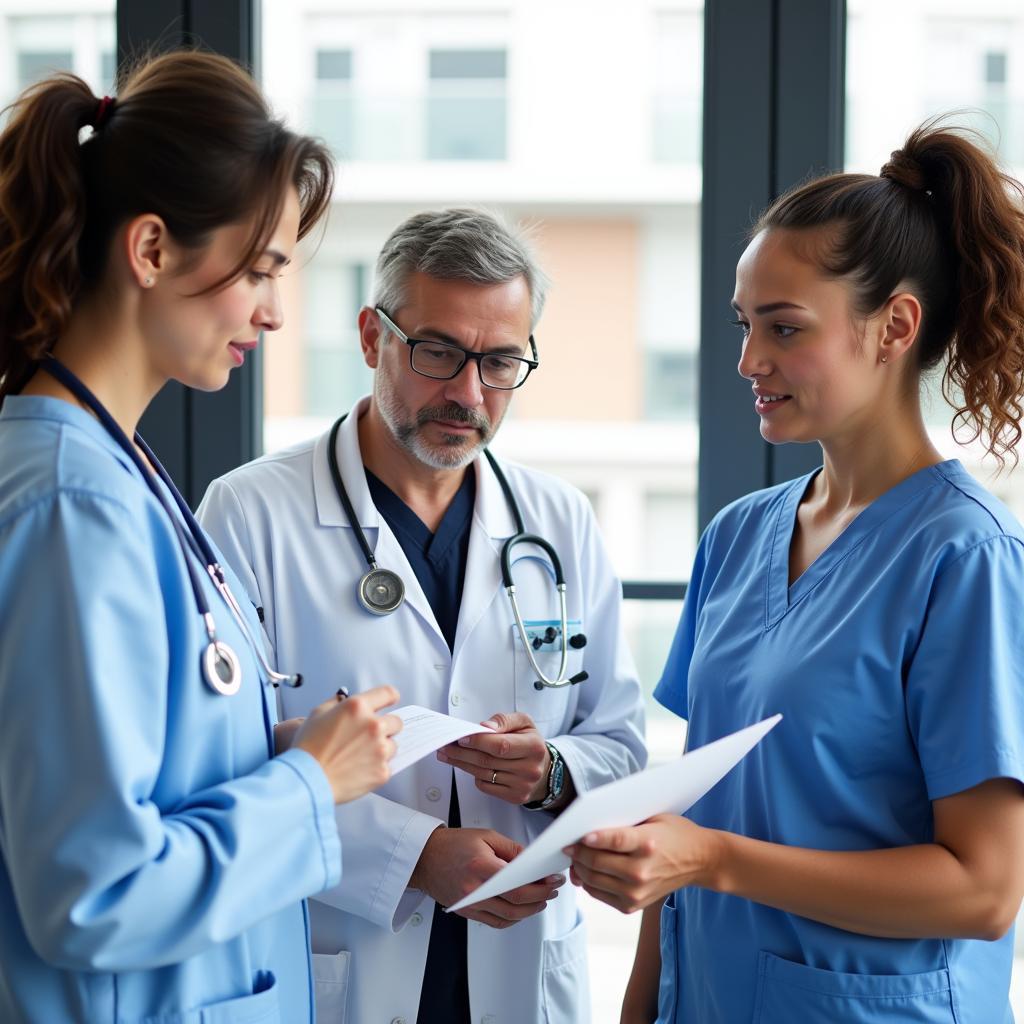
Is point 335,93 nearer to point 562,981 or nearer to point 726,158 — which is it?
point 726,158

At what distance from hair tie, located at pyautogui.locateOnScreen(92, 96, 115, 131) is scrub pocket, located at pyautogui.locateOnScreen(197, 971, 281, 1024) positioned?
0.81 metres

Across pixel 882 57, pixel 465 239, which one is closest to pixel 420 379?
pixel 465 239

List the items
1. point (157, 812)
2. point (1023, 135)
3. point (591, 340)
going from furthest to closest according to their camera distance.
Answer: point (591, 340) < point (1023, 135) < point (157, 812)

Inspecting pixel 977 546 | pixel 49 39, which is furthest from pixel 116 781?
pixel 49 39

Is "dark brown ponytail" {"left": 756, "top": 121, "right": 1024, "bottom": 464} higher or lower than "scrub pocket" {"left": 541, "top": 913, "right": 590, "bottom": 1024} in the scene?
higher

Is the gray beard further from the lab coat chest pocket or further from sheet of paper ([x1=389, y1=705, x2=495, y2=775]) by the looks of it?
sheet of paper ([x1=389, y1=705, x2=495, y2=775])

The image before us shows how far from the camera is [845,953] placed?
45.8 inches

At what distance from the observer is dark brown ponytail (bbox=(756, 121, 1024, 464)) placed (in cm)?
122

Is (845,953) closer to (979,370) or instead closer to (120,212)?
(979,370)

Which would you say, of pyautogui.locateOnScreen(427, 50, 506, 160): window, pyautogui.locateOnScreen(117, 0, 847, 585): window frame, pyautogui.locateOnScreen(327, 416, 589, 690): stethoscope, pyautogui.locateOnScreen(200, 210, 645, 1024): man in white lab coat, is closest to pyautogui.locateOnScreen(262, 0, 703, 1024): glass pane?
pyautogui.locateOnScreen(427, 50, 506, 160): window

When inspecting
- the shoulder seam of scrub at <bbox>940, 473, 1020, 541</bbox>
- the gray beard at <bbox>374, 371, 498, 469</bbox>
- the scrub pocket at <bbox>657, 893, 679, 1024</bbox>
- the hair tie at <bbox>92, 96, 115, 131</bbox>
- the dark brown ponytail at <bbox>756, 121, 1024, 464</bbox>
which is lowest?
the scrub pocket at <bbox>657, 893, 679, 1024</bbox>

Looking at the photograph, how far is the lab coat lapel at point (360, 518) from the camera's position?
1500 mm

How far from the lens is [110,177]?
96 cm

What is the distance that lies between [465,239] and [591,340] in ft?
21.2
